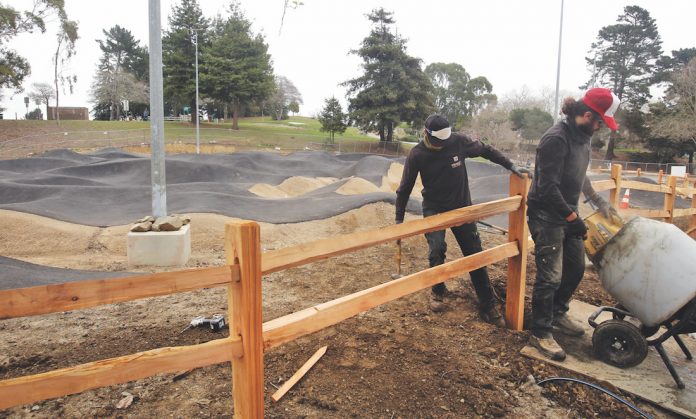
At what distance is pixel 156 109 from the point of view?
691cm

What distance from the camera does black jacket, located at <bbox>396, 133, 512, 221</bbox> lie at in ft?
14.2

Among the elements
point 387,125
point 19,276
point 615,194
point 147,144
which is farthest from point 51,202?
point 387,125

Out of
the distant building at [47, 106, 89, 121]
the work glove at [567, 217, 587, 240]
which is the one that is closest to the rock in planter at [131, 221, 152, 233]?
the work glove at [567, 217, 587, 240]

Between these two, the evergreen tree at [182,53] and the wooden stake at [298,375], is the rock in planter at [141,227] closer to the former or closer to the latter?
the wooden stake at [298,375]

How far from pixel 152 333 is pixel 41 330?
3.24ft

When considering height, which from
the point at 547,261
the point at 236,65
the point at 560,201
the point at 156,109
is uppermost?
the point at 236,65

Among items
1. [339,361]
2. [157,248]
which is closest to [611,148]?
[157,248]

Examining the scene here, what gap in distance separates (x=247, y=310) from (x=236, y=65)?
42555 mm

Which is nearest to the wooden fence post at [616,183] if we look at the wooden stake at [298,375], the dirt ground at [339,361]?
the dirt ground at [339,361]

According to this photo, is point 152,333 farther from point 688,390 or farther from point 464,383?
point 688,390

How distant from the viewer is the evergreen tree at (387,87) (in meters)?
36.7

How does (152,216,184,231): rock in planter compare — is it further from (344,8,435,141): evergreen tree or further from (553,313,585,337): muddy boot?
(344,8,435,141): evergreen tree

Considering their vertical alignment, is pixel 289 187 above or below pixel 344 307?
below

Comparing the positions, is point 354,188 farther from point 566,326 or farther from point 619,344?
point 619,344
